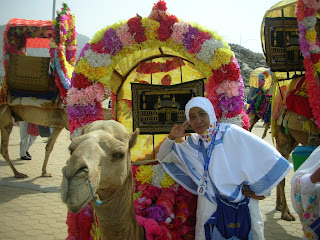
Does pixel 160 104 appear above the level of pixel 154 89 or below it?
below

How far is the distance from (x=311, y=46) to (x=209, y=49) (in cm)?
177

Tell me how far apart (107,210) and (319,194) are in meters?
1.85

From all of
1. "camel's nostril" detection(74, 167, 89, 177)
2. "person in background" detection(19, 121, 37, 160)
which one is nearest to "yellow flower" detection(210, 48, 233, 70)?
"camel's nostril" detection(74, 167, 89, 177)

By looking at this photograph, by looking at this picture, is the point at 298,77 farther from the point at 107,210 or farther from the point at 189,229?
the point at 107,210

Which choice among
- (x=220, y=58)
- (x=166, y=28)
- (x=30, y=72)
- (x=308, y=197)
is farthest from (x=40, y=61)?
(x=308, y=197)

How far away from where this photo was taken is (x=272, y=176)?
111 inches

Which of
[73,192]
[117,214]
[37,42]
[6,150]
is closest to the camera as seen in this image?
[73,192]

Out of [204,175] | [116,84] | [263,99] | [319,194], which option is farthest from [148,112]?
[263,99]

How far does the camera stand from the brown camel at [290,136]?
4.79 m

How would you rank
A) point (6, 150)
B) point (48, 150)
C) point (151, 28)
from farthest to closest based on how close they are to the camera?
point (48, 150), point (6, 150), point (151, 28)

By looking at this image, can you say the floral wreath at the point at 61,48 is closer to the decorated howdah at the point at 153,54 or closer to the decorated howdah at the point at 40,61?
the decorated howdah at the point at 40,61

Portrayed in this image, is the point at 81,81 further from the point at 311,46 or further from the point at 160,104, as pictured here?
the point at 311,46

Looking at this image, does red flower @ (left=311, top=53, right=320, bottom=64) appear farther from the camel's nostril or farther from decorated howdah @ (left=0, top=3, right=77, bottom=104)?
decorated howdah @ (left=0, top=3, right=77, bottom=104)

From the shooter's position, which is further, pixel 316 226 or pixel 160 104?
pixel 160 104
